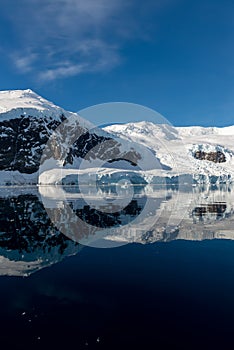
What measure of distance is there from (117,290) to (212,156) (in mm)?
135864

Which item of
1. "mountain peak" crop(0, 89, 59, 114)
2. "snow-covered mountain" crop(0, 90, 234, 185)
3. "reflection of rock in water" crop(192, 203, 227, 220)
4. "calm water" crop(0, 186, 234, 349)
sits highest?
"mountain peak" crop(0, 89, 59, 114)

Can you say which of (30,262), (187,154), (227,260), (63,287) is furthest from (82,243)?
(187,154)

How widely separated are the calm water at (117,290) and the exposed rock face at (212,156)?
124454mm

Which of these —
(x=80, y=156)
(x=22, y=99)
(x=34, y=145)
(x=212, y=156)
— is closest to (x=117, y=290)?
(x=34, y=145)

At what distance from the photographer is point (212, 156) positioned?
13538 centimetres

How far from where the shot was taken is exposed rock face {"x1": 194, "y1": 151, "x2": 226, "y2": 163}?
133 metres

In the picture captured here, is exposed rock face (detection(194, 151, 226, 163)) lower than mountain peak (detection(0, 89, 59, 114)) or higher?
lower

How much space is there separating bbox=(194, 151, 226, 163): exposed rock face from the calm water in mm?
124454

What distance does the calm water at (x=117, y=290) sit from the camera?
5.20m

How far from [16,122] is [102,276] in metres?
115

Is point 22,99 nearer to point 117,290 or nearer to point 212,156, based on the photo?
point 212,156

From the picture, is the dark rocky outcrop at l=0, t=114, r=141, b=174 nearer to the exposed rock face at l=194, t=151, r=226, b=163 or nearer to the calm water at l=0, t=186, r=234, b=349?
the exposed rock face at l=194, t=151, r=226, b=163

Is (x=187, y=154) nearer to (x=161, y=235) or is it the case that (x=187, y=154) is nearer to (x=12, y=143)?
(x=12, y=143)

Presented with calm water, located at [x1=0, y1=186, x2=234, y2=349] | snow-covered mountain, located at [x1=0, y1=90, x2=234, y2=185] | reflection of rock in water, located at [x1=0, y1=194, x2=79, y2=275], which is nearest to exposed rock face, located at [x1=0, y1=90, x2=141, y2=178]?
snow-covered mountain, located at [x1=0, y1=90, x2=234, y2=185]
